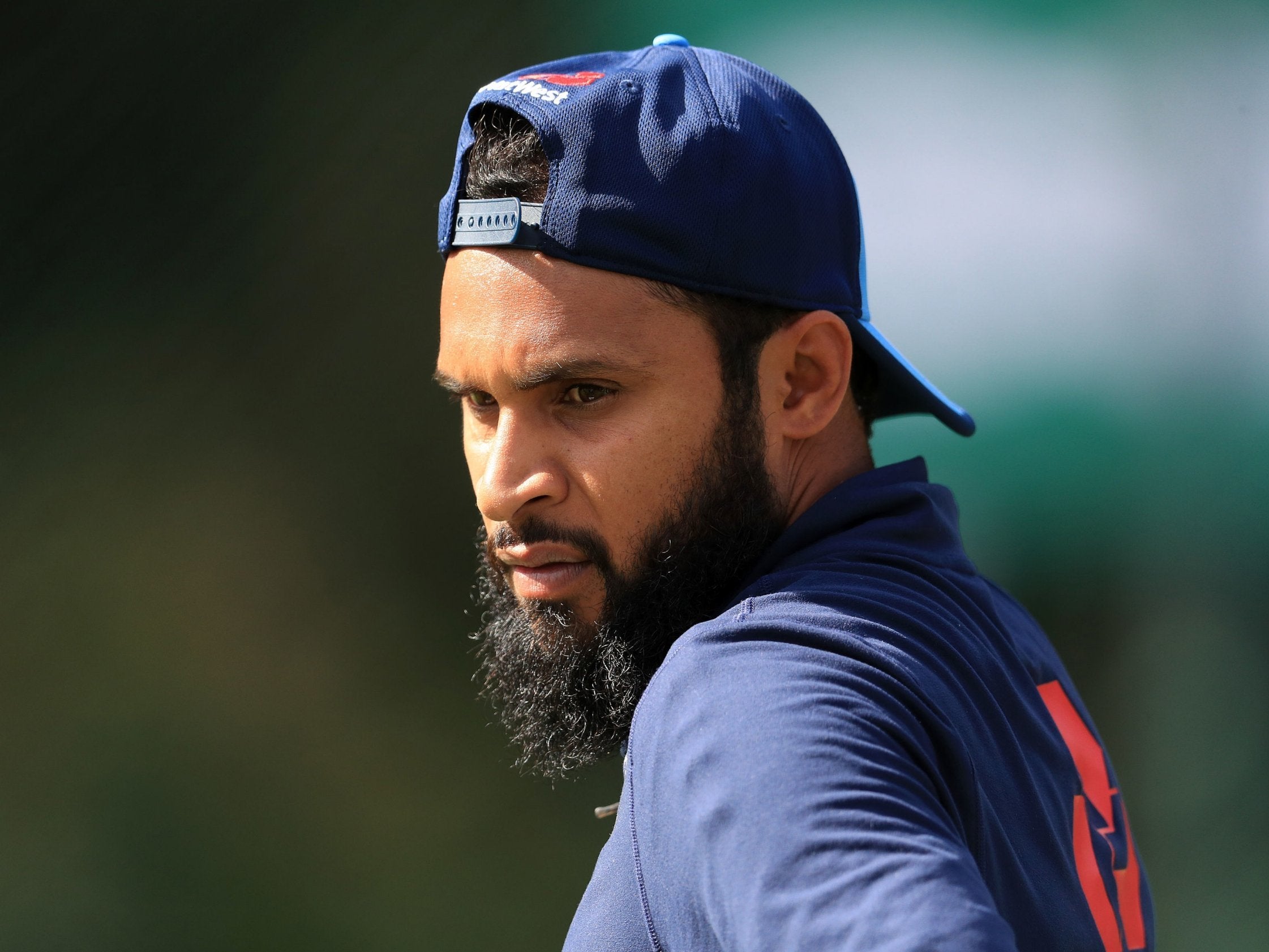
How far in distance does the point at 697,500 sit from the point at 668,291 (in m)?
0.23

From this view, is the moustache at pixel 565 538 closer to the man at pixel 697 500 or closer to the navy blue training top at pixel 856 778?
the man at pixel 697 500

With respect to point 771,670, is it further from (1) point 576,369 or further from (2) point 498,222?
(2) point 498,222

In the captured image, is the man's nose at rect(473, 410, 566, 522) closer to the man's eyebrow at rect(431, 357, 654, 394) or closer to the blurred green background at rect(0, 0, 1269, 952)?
the man's eyebrow at rect(431, 357, 654, 394)

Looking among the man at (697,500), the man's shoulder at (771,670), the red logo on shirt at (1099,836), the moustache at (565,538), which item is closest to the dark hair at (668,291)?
the man at (697,500)

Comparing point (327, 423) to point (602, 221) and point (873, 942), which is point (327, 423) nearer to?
point (602, 221)

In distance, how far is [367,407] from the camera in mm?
3229

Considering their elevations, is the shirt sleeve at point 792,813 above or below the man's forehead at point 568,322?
below

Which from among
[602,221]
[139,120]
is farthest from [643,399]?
[139,120]

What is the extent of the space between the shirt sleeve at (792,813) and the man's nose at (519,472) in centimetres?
36

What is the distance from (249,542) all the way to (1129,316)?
2.41 meters

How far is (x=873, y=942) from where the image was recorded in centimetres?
74

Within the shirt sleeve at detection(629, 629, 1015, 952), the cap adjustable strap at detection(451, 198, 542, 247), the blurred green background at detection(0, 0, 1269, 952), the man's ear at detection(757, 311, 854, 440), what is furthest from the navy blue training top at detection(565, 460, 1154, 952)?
the blurred green background at detection(0, 0, 1269, 952)

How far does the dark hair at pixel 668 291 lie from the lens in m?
1.28

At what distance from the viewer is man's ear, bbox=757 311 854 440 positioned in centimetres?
135
